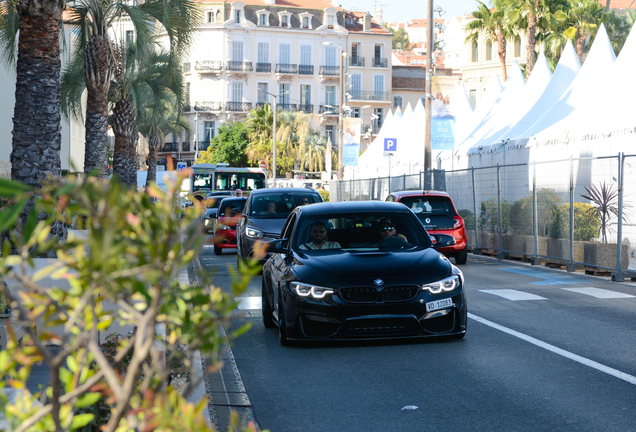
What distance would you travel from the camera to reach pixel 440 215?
19.9 meters

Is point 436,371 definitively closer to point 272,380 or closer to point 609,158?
point 272,380

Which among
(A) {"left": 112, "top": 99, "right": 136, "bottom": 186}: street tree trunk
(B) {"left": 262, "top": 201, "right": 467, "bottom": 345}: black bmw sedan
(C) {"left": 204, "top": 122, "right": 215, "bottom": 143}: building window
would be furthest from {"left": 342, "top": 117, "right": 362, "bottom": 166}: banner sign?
(C) {"left": 204, "top": 122, "right": 215, "bottom": 143}: building window

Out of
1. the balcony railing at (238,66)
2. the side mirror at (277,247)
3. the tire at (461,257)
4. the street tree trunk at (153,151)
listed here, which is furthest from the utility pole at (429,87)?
the balcony railing at (238,66)

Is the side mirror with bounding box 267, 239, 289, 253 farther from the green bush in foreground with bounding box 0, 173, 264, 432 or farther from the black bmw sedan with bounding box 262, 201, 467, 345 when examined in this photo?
the green bush in foreground with bounding box 0, 173, 264, 432

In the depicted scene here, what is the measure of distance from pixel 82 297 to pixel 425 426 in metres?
4.12

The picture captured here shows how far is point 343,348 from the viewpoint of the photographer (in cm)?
912

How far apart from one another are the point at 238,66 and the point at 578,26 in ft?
166

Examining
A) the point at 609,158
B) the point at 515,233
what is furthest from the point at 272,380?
the point at 515,233

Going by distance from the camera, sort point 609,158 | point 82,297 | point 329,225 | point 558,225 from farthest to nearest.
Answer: point 558,225 < point 609,158 < point 329,225 < point 82,297

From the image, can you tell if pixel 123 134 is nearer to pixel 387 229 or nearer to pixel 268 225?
pixel 268 225

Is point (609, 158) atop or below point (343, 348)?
atop

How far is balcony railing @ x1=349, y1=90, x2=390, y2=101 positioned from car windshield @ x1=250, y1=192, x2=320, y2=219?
80.1 metres

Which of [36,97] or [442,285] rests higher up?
[36,97]

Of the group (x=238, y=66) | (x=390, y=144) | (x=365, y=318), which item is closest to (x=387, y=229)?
(x=365, y=318)
